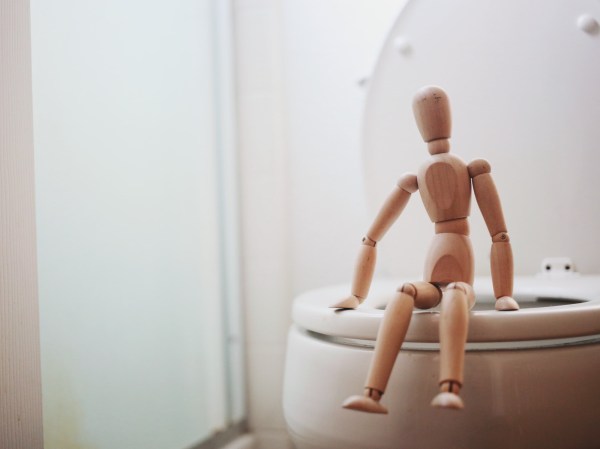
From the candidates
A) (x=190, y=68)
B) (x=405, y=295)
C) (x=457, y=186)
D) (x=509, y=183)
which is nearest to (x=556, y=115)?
(x=509, y=183)

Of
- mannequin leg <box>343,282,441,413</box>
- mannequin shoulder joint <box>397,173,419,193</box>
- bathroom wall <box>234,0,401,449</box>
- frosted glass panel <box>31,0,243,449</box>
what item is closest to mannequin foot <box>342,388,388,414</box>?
mannequin leg <box>343,282,441,413</box>

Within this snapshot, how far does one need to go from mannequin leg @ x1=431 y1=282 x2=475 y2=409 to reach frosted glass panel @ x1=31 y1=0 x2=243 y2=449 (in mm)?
446

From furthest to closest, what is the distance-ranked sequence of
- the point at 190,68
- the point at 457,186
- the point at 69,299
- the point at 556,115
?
the point at 190,68 < the point at 556,115 < the point at 69,299 < the point at 457,186

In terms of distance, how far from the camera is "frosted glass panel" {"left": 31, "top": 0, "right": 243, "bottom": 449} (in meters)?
0.69

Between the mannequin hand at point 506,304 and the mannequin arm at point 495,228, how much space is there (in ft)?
0.07

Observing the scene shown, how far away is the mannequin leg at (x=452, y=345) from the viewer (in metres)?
0.44

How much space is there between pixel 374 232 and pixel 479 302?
234 millimetres

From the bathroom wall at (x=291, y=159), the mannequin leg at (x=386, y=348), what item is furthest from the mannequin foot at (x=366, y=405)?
the bathroom wall at (x=291, y=159)

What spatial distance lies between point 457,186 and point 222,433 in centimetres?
69

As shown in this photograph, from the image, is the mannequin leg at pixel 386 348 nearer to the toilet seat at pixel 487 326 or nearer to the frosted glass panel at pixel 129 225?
the toilet seat at pixel 487 326

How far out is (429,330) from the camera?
507mm

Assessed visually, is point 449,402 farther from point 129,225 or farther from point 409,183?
point 129,225

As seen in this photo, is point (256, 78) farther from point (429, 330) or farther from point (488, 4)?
point (429, 330)

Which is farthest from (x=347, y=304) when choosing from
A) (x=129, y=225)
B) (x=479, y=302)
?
(x=129, y=225)
